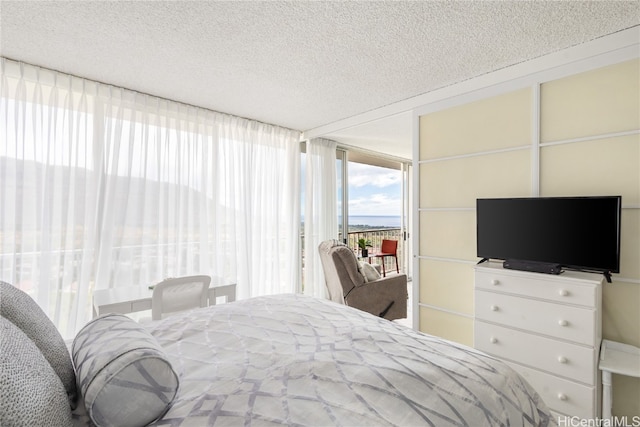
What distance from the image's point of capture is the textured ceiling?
6.11 feet

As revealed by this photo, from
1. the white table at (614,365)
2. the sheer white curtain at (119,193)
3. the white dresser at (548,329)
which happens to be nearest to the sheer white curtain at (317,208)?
the sheer white curtain at (119,193)

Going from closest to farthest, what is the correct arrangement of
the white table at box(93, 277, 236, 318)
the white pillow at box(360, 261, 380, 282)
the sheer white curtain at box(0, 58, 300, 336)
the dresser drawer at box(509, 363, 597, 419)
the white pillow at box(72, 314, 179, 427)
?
the white pillow at box(72, 314, 179, 427)
the dresser drawer at box(509, 363, 597, 419)
the white table at box(93, 277, 236, 318)
the sheer white curtain at box(0, 58, 300, 336)
the white pillow at box(360, 261, 380, 282)

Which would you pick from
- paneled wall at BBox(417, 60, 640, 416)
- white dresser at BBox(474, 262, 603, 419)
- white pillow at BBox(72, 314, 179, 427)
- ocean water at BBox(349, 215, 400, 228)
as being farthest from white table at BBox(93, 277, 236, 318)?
ocean water at BBox(349, 215, 400, 228)

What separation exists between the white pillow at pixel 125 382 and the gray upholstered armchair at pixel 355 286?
2603mm

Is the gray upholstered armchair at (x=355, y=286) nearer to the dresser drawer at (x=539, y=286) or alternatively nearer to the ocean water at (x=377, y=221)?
the dresser drawer at (x=539, y=286)

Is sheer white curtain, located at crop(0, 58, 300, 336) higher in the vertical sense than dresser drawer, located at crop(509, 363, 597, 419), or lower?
higher

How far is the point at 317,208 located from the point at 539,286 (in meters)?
3.14

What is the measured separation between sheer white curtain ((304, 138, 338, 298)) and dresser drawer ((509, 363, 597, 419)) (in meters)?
2.97

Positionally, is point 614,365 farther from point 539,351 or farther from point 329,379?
point 329,379

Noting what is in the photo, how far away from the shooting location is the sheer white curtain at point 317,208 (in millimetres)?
4676

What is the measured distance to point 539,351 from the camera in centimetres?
209

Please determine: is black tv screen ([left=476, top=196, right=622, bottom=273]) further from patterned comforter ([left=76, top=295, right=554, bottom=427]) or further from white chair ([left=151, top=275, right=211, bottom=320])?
white chair ([left=151, top=275, right=211, bottom=320])

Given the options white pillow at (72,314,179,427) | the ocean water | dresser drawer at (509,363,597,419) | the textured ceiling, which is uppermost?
the textured ceiling

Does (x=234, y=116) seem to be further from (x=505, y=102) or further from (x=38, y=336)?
(x=38, y=336)
